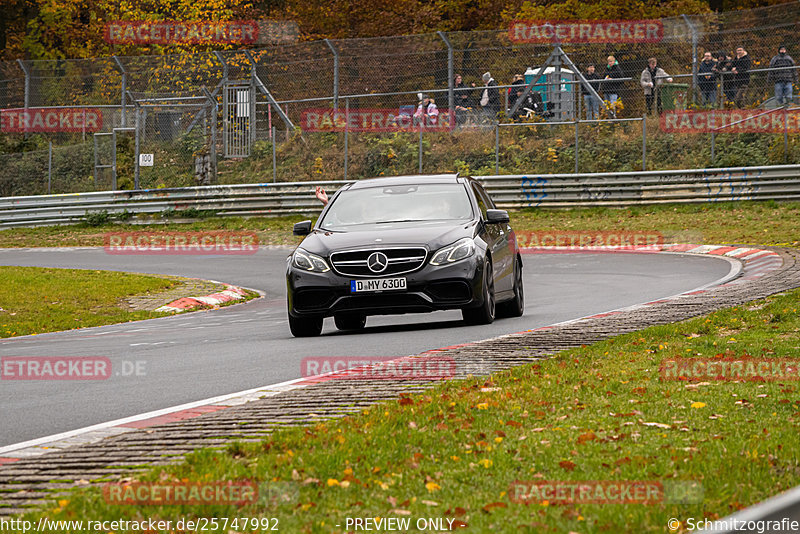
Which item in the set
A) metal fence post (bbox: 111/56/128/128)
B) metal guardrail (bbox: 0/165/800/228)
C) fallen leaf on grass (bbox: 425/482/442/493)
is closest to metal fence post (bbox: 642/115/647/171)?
metal guardrail (bbox: 0/165/800/228)

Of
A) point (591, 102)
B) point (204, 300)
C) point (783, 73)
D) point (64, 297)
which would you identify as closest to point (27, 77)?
point (591, 102)

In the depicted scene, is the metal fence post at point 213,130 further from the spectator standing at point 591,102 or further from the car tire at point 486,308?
the car tire at point 486,308

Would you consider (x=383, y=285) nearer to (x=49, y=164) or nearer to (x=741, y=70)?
(x=741, y=70)

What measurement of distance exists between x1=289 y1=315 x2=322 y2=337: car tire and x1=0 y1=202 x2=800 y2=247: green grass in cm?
1344

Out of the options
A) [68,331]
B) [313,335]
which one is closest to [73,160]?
[68,331]

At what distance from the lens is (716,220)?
1148 inches

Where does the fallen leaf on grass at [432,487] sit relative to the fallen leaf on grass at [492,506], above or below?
below

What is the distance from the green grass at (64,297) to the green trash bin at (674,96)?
49.8 feet

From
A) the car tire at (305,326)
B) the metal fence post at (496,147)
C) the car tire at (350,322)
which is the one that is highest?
the metal fence post at (496,147)

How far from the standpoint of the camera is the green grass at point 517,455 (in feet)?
15.5

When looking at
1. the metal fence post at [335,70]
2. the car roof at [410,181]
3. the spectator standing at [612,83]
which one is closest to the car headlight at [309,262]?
the car roof at [410,181]

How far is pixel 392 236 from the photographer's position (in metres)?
13.0

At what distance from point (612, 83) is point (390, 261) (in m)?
21.2

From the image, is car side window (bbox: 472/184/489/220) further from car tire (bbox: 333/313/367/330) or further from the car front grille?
car tire (bbox: 333/313/367/330)
